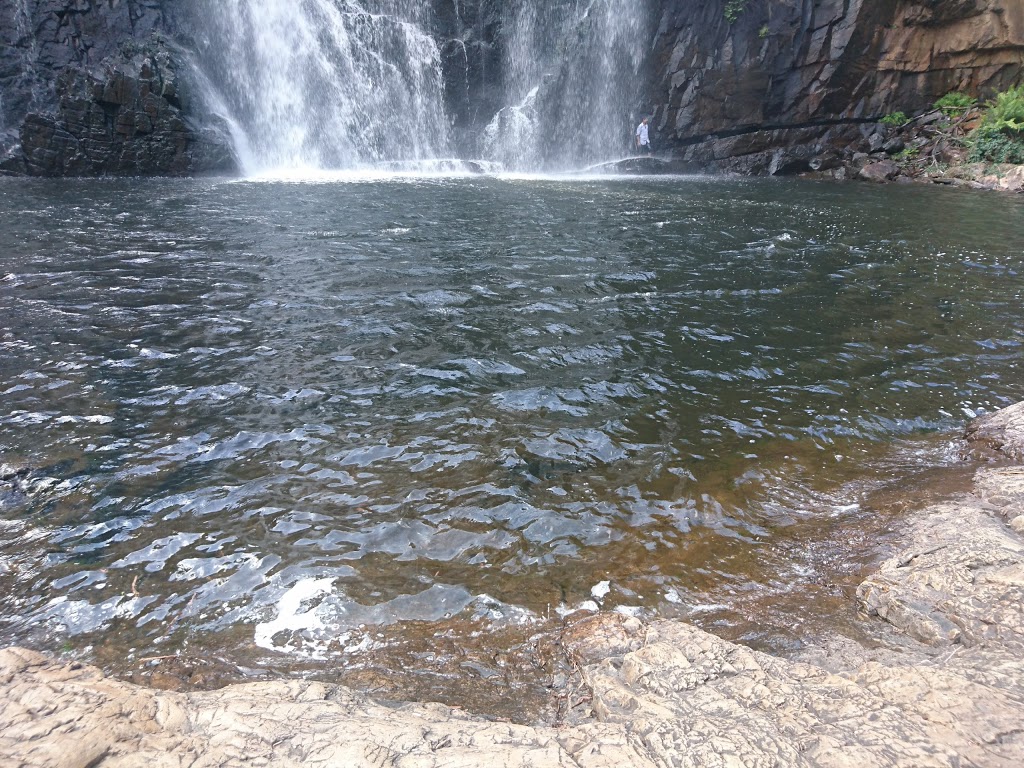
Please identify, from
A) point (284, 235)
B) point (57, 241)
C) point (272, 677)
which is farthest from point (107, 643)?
point (57, 241)

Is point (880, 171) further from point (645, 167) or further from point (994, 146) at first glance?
point (645, 167)

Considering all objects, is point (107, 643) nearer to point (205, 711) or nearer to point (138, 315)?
point (205, 711)

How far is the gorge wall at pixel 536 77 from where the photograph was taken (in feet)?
76.0

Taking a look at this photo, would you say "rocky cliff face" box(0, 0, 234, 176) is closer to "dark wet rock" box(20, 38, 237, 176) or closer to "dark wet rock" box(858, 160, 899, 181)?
"dark wet rock" box(20, 38, 237, 176)

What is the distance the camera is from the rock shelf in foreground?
199cm

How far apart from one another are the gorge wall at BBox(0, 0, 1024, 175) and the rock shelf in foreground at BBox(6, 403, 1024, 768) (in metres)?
27.0

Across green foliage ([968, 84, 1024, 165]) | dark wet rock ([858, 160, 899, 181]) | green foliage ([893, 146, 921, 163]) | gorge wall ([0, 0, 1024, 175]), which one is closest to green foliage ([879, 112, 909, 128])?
gorge wall ([0, 0, 1024, 175])

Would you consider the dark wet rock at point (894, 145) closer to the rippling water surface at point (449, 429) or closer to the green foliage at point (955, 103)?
the green foliage at point (955, 103)

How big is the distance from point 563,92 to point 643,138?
5.17 metres

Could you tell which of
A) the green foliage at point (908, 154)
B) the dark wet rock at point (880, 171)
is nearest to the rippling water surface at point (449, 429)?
the dark wet rock at point (880, 171)

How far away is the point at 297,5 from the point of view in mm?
26266

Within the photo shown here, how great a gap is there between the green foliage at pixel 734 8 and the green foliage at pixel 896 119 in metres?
7.82

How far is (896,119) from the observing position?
24.5 meters

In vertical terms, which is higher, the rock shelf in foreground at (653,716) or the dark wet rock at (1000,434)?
the rock shelf in foreground at (653,716)
